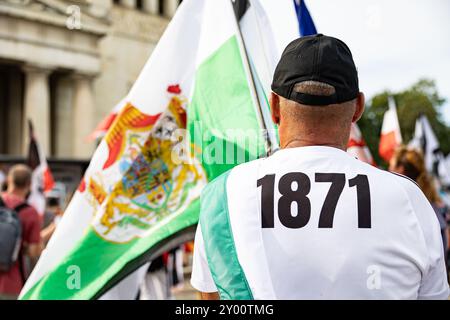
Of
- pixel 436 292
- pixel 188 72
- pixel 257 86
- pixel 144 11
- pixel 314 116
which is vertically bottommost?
pixel 436 292

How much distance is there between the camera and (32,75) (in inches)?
1123

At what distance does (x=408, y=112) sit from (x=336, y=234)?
51829 mm

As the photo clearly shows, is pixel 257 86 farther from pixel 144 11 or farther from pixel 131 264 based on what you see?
pixel 144 11

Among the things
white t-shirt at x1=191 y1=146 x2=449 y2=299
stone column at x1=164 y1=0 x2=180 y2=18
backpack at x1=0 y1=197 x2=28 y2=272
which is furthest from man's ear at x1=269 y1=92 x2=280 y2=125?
stone column at x1=164 y1=0 x2=180 y2=18

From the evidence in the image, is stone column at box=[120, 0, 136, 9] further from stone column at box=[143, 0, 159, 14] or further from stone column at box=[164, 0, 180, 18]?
stone column at box=[164, 0, 180, 18]

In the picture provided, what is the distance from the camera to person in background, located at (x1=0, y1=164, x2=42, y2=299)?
5.31 meters

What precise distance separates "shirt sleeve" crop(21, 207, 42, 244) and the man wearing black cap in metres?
Result: 4.22

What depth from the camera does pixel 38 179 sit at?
9.80 meters

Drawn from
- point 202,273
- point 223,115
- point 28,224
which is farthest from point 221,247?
point 28,224

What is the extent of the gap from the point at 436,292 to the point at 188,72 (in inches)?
80.2

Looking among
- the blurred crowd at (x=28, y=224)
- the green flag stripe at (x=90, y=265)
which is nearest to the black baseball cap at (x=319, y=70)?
the green flag stripe at (x=90, y=265)

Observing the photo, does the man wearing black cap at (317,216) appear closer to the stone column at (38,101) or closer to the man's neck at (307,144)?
the man's neck at (307,144)

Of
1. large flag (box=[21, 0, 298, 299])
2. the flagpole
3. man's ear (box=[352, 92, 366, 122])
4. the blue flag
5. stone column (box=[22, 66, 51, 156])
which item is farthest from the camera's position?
stone column (box=[22, 66, 51, 156])
